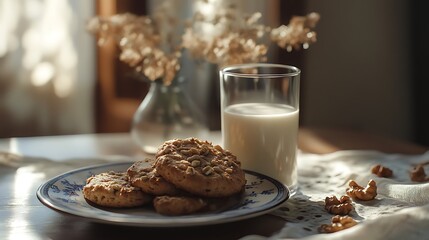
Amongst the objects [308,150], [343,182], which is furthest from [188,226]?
[308,150]

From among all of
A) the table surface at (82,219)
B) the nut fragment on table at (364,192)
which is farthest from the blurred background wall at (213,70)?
the nut fragment on table at (364,192)

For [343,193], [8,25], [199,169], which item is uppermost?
[8,25]

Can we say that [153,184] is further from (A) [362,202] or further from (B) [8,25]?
(B) [8,25]

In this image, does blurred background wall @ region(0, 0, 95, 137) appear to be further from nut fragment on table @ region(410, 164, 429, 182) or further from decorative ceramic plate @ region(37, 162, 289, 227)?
nut fragment on table @ region(410, 164, 429, 182)

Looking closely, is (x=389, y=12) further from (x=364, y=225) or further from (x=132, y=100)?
(x=364, y=225)

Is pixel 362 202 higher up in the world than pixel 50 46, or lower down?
lower down

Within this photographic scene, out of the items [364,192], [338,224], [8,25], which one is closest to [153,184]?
[338,224]

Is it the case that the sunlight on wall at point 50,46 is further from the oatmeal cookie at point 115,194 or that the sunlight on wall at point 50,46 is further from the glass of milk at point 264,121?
the oatmeal cookie at point 115,194

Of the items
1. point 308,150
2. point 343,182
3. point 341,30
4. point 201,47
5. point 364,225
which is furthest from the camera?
point 341,30
